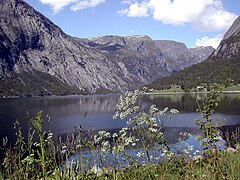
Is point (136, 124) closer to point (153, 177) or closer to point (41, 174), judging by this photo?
point (153, 177)

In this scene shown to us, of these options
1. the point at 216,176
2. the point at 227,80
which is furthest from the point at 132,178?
the point at 227,80

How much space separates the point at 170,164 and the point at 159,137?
0.77 meters

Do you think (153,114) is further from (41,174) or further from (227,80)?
(41,174)

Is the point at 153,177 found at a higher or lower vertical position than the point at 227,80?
lower

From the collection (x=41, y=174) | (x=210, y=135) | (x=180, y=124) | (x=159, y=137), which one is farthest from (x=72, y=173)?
(x=180, y=124)

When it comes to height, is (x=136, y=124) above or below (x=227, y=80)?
below

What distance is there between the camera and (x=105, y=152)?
6.25 m

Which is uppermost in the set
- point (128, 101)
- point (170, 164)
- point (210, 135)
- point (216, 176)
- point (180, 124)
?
point (128, 101)

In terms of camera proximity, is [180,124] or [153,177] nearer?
[153,177]

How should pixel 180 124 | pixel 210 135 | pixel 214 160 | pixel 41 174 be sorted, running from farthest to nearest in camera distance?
pixel 180 124, pixel 210 135, pixel 214 160, pixel 41 174

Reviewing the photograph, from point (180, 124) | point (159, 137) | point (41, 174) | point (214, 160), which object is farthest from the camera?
point (180, 124)

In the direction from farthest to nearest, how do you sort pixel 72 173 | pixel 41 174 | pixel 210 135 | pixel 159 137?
pixel 159 137 < pixel 210 135 < pixel 72 173 < pixel 41 174

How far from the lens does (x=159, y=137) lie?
25.5 feet

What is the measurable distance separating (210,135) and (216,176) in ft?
4.62
